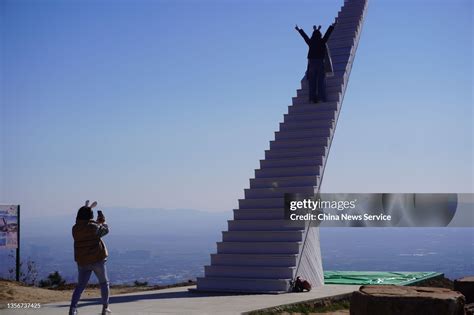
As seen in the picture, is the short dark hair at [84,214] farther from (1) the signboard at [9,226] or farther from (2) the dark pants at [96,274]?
(1) the signboard at [9,226]

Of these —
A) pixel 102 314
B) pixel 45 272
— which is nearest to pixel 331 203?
pixel 102 314

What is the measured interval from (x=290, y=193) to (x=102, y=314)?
19.4 ft

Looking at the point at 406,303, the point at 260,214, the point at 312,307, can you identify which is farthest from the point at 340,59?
the point at 406,303

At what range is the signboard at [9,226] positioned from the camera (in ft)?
52.0

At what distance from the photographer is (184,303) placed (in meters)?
11.5

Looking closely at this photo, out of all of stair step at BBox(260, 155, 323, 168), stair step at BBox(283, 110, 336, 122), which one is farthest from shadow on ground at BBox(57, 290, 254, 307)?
stair step at BBox(283, 110, 336, 122)

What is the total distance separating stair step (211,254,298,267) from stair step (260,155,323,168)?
8.34 ft

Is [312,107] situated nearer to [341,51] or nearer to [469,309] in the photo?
[341,51]

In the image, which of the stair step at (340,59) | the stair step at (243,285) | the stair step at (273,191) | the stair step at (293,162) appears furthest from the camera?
the stair step at (340,59)

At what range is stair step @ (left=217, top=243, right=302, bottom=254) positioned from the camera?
44.7 ft

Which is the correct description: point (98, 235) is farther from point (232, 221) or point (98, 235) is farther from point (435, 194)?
point (435, 194)

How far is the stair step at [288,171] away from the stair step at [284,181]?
7.2 inches

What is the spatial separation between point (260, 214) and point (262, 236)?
2.12ft

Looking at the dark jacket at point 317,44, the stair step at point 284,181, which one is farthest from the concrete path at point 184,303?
the dark jacket at point 317,44
